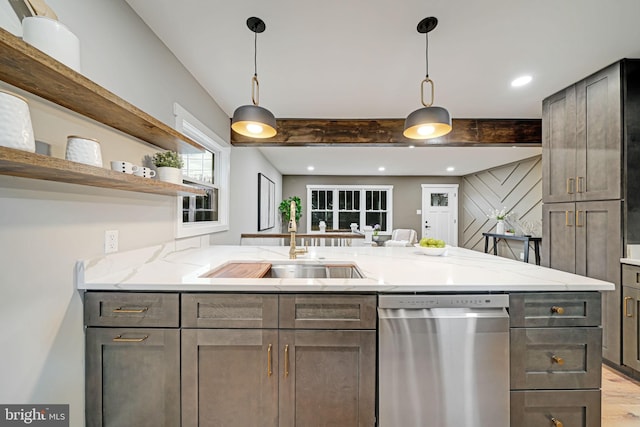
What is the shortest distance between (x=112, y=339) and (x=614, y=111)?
12.7 ft

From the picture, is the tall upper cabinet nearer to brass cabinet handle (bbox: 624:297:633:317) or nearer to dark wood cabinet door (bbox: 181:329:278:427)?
brass cabinet handle (bbox: 624:297:633:317)

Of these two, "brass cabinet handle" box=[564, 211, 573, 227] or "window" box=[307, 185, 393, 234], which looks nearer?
"brass cabinet handle" box=[564, 211, 573, 227]

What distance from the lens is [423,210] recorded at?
7730 millimetres

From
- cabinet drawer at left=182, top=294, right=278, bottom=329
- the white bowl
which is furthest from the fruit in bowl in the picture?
cabinet drawer at left=182, top=294, right=278, bottom=329

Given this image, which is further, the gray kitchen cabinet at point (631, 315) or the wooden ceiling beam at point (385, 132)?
the wooden ceiling beam at point (385, 132)

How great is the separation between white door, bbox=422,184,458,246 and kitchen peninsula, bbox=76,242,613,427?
6776 mm

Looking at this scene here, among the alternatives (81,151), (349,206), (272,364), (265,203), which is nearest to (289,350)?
(272,364)

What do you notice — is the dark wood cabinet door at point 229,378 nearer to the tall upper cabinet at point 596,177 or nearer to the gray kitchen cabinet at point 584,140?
the tall upper cabinet at point 596,177

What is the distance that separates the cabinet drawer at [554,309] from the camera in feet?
4.10

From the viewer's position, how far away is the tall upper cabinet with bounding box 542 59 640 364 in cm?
210

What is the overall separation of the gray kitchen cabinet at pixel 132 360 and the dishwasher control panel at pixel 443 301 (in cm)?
104

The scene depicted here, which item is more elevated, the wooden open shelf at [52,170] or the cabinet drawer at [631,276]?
the wooden open shelf at [52,170]

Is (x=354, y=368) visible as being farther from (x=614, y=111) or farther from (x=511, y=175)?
(x=511, y=175)

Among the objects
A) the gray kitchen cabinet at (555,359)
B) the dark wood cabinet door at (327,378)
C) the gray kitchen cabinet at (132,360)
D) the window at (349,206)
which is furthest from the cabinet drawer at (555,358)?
the window at (349,206)
